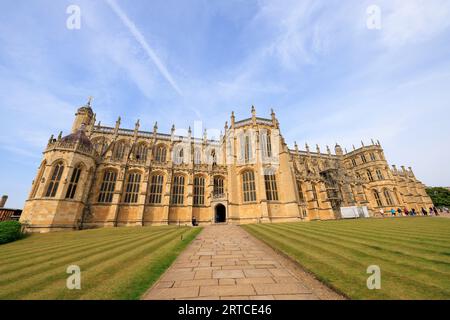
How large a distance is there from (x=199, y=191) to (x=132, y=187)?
30.2 ft

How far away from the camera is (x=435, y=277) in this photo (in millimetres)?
3762

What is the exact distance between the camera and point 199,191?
26.5 metres

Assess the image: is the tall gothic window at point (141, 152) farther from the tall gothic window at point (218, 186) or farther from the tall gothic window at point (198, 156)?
the tall gothic window at point (218, 186)

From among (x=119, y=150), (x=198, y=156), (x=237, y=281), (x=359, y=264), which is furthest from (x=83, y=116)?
(x=359, y=264)

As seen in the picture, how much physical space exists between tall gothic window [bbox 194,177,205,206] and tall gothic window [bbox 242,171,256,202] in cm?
628

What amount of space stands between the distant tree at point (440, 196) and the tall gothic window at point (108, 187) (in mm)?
82863

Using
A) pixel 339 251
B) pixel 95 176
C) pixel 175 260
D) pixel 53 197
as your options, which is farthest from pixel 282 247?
pixel 95 176

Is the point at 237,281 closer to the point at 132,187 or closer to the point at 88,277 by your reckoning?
the point at 88,277

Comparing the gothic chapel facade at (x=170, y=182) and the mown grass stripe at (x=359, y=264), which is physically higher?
the gothic chapel facade at (x=170, y=182)

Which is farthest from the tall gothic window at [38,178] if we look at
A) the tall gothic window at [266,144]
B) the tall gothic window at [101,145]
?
the tall gothic window at [266,144]

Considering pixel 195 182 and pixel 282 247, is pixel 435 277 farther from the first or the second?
pixel 195 182

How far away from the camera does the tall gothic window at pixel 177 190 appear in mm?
25103

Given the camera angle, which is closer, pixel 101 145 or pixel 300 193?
pixel 101 145
